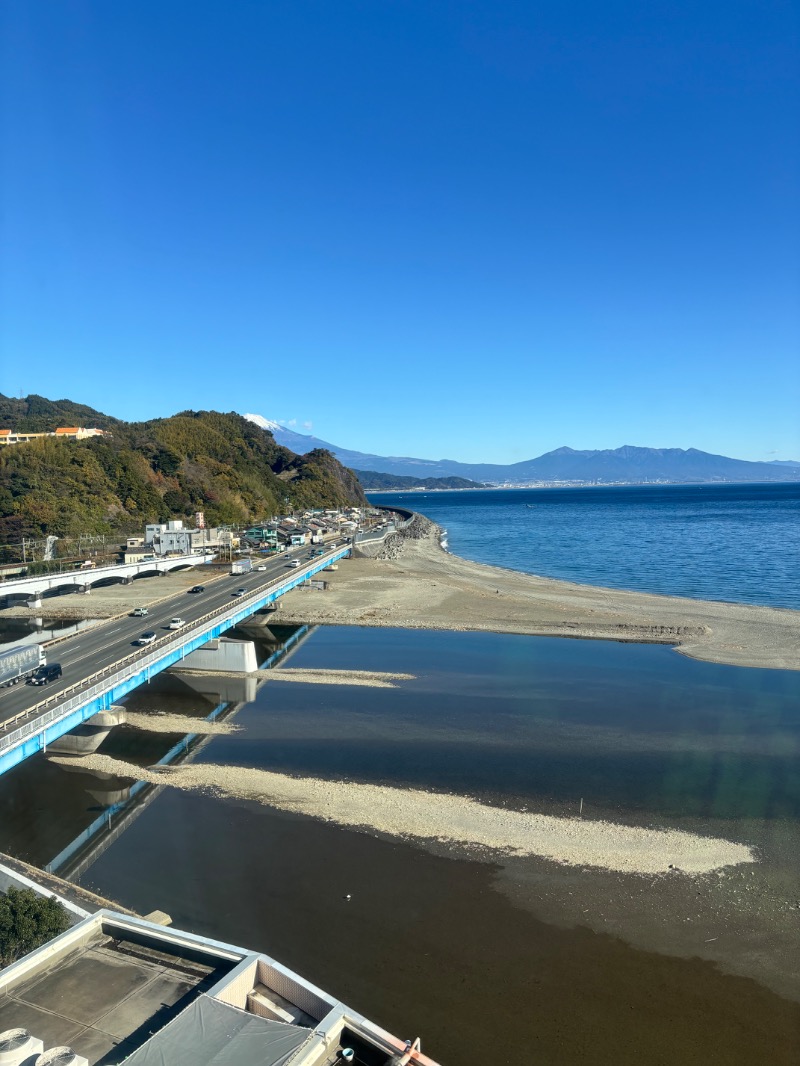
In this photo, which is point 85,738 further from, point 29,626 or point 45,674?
point 29,626

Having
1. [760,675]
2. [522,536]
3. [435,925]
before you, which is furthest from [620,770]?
[522,536]

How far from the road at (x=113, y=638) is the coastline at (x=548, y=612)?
6170mm

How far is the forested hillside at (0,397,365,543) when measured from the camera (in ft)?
284

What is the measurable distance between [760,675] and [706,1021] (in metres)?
27.7

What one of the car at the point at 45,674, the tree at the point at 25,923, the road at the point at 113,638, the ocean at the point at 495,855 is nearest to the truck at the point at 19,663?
the car at the point at 45,674

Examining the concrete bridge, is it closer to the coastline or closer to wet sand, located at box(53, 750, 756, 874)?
the coastline

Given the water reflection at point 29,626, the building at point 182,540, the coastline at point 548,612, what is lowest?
the water reflection at point 29,626

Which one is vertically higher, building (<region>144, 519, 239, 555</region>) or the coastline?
building (<region>144, 519, 239, 555</region>)

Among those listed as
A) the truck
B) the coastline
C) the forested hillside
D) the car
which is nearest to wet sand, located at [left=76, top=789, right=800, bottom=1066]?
the car

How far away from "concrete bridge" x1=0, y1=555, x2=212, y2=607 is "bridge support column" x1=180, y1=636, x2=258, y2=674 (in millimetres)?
23728

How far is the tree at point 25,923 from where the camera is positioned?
1355 centimetres

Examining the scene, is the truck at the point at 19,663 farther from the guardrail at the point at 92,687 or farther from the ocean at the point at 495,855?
the ocean at the point at 495,855

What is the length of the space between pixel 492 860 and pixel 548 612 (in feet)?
121

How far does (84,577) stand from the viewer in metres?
62.4
